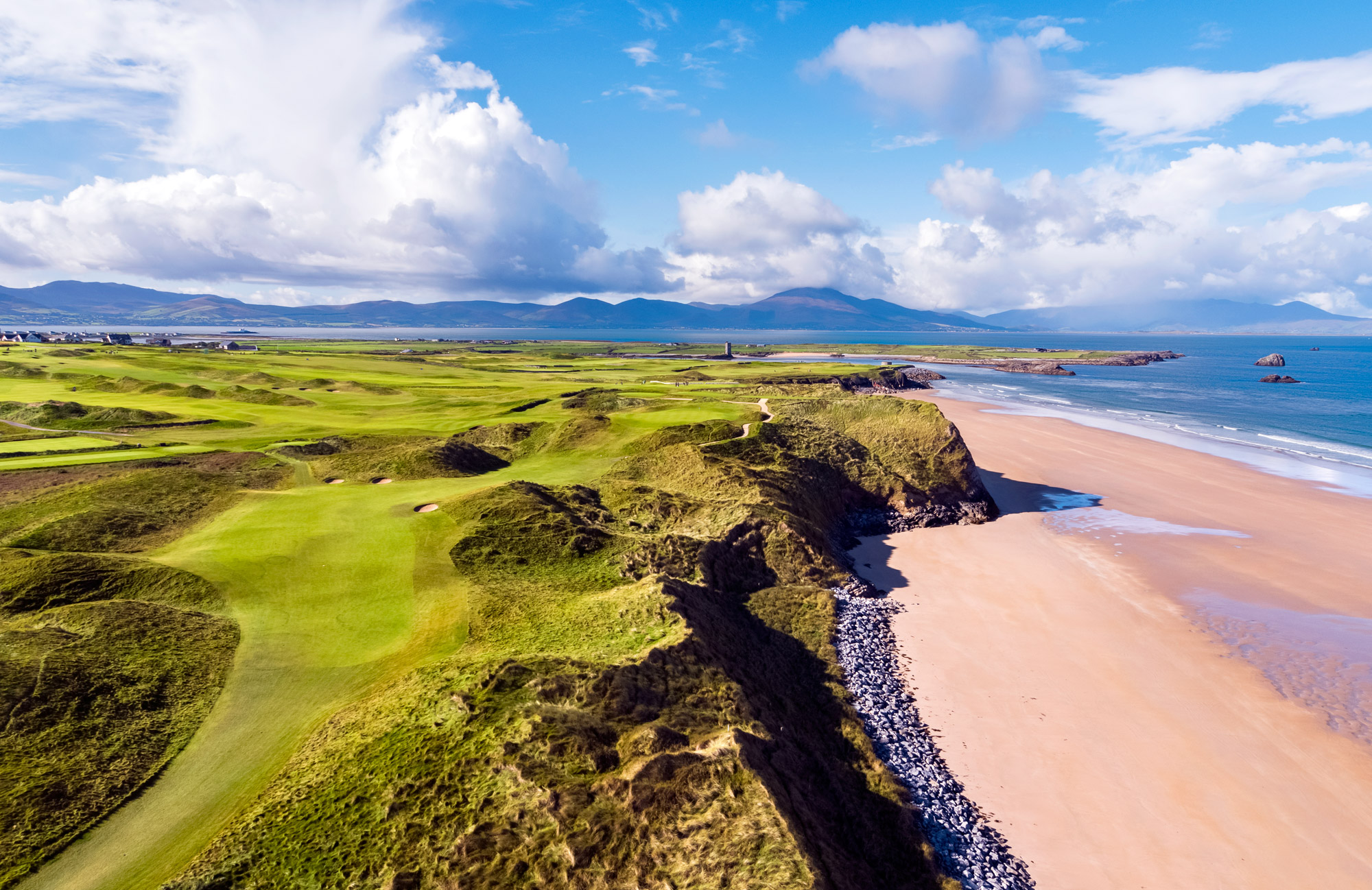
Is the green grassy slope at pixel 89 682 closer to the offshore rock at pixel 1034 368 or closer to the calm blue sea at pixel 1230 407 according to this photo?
the calm blue sea at pixel 1230 407

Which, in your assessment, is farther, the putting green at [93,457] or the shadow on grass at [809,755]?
the putting green at [93,457]

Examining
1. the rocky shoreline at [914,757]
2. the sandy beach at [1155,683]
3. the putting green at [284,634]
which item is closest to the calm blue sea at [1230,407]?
the sandy beach at [1155,683]

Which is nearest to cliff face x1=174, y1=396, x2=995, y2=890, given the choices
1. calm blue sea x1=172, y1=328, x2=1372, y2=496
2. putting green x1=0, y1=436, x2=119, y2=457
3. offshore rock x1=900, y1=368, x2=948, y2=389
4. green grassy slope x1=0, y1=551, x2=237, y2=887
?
green grassy slope x1=0, y1=551, x2=237, y2=887

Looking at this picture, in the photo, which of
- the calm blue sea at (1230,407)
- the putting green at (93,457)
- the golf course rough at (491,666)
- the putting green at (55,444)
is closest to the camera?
the golf course rough at (491,666)

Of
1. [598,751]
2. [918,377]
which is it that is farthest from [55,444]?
[918,377]

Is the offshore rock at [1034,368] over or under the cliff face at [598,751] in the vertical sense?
over

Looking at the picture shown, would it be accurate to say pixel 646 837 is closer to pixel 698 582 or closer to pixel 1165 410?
pixel 698 582

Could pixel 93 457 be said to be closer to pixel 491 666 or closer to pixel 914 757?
pixel 491 666
